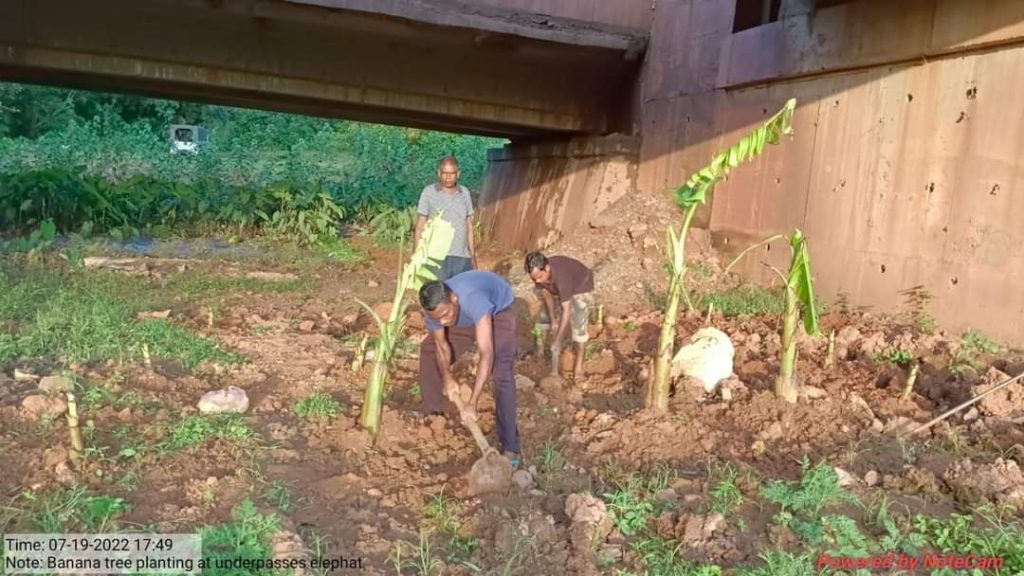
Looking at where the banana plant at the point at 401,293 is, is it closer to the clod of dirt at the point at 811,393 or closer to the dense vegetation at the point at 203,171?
the clod of dirt at the point at 811,393

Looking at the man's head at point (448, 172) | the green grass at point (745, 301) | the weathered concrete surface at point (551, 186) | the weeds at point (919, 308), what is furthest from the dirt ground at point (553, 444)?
the weathered concrete surface at point (551, 186)

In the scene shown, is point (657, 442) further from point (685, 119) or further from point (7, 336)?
point (685, 119)

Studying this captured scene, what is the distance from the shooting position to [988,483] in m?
3.88

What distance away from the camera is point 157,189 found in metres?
12.8

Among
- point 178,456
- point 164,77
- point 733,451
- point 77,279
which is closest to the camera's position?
point 178,456

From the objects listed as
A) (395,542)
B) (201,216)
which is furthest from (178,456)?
(201,216)

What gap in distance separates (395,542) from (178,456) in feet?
4.23

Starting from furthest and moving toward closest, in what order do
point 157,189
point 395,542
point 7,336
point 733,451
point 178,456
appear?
point 157,189
point 7,336
point 733,451
point 178,456
point 395,542

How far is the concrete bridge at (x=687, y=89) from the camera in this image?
611cm

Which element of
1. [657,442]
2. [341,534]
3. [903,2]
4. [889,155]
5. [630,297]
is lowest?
[341,534]

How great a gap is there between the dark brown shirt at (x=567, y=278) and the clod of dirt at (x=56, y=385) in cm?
316

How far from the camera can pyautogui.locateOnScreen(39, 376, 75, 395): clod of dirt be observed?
4.56 m

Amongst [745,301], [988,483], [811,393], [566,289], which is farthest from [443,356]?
[745,301]

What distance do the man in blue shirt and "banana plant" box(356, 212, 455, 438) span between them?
162 millimetres
